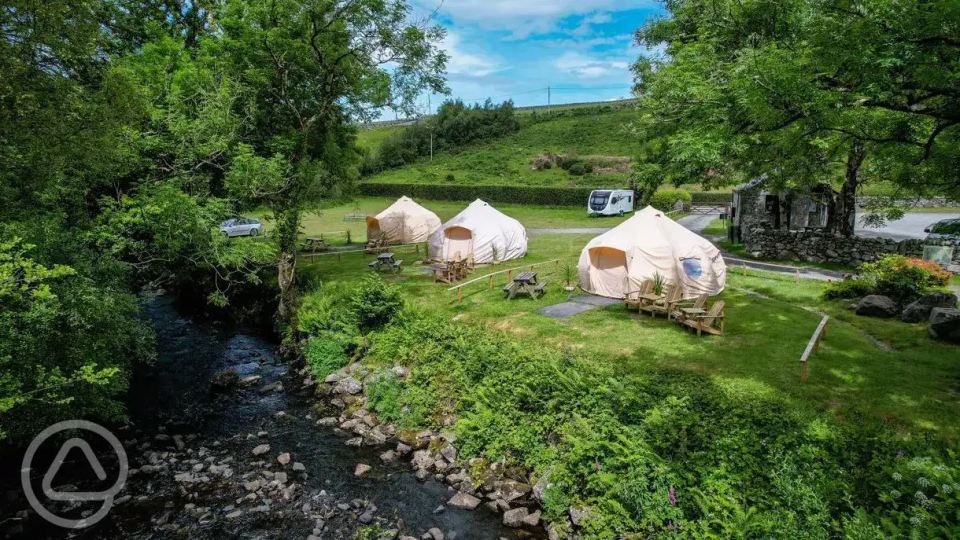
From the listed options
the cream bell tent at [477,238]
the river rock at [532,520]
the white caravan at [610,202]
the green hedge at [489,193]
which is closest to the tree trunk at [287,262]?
the cream bell tent at [477,238]

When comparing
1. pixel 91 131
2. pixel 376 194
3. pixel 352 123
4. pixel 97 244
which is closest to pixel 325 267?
pixel 352 123

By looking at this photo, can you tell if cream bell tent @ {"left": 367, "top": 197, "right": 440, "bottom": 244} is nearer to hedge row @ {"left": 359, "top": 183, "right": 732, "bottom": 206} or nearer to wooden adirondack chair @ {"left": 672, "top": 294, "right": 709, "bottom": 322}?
wooden adirondack chair @ {"left": 672, "top": 294, "right": 709, "bottom": 322}

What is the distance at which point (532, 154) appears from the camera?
237ft

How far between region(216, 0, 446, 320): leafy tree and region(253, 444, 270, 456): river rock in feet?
28.6

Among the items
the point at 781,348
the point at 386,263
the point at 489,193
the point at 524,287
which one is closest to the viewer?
the point at 781,348

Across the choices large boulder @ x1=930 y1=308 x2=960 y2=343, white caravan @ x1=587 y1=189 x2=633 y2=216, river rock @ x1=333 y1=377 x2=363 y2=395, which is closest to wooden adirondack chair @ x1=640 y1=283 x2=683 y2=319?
large boulder @ x1=930 y1=308 x2=960 y2=343

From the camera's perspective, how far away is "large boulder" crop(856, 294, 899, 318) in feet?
47.1

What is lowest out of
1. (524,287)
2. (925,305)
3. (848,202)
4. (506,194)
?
(524,287)

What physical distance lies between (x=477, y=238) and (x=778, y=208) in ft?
52.9

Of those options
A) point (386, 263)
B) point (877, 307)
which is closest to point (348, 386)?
point (386, 263)

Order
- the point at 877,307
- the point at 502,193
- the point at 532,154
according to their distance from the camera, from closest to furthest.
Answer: the point at 877,307
the point at 502,193
the point at 532,154

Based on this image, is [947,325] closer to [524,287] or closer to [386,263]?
[524,287]

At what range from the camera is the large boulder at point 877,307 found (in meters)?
14.3

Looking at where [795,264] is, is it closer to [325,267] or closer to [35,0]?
[325,267]
